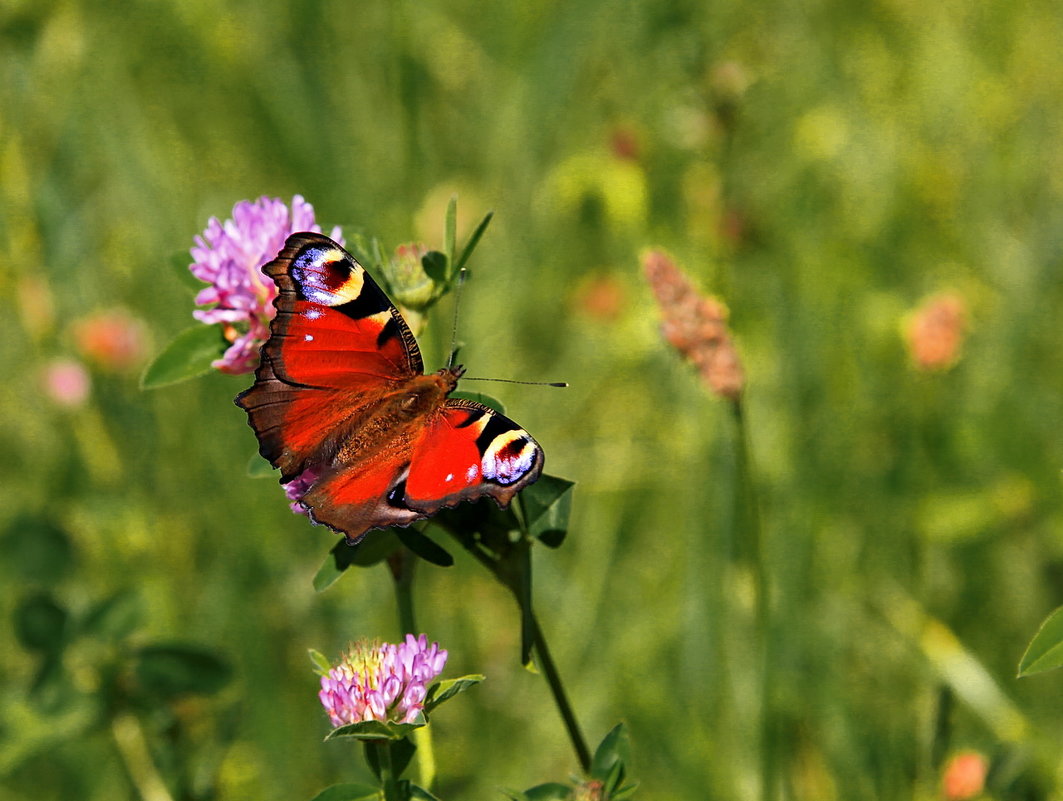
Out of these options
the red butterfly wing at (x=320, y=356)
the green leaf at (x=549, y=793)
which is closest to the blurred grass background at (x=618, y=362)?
the red butterfly wing at (x=320, y=356)

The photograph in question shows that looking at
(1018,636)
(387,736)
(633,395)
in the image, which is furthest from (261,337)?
(633,395)

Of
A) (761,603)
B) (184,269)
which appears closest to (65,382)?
(184,269)

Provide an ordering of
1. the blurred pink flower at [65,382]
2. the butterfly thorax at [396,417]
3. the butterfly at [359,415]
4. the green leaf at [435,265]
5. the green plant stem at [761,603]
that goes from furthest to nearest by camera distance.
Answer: the blurred pink flower at [65,382]
the green plant stem at [761,603]
the butterfly thorax at [396,417]
the green leaf at [435,265]
the butterfly at [359,415]

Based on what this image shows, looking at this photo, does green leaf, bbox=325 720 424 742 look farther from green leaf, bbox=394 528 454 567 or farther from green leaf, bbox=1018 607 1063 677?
green leaf, bbox=1018 607 1063 677

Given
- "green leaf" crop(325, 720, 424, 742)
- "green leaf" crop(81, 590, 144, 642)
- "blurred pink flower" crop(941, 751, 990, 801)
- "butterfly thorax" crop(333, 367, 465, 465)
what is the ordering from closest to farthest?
1. "green leaf" crop(325, 720, 424, 742)
2. "butterfly thorax" crop(333, 367, 465, 465)
3. "blurred pink flower" crop(941, 751, 990, 801)
4. "green leaf" crop(81, 590, 144, 642)

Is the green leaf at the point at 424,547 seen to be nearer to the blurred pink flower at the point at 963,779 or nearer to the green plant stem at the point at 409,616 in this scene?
the green plant stem at the point at 409,616

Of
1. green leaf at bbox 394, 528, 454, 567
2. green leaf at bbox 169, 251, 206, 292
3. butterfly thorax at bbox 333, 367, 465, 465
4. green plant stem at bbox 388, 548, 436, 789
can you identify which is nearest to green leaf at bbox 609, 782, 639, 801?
green plant stem at bbox 388, 548, 436, 789
